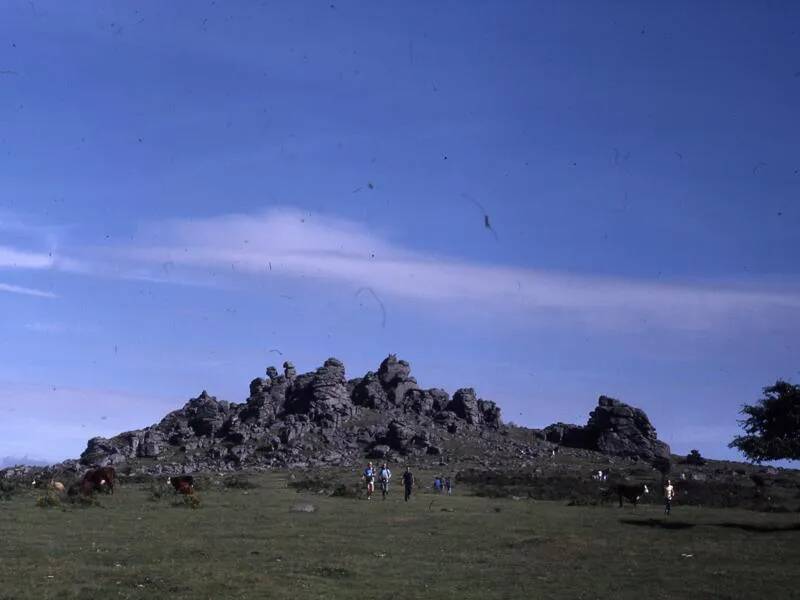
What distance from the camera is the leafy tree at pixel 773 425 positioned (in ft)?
164

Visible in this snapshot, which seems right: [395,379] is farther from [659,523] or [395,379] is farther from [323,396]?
[659,523]

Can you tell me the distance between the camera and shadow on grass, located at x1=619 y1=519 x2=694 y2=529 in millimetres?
44656

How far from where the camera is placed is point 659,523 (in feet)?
151

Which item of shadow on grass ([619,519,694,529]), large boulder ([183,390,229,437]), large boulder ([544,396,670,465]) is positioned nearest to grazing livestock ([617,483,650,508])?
shadow on grass ([619,519,694,529])

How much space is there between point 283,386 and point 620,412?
164ft

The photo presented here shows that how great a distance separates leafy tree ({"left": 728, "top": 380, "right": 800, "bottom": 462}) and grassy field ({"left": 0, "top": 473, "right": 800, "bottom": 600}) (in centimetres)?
360

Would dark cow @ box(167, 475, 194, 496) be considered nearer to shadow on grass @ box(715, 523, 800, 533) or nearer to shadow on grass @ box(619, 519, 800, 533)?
shadow on grass @ box(619, 519, 800, 533)

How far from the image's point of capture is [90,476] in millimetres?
57781

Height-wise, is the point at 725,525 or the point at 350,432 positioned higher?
the point at 350,432

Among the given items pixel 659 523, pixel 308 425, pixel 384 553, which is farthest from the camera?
pixel 308 425

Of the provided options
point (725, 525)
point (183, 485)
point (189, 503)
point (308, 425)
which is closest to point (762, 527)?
point (725, 525)

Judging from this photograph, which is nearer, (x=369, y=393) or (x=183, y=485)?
(x=183, y=485)

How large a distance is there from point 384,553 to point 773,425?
29306 mm

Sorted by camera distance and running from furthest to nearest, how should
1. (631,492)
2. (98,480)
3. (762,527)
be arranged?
(631,492) → (98,480) → (762,527)
